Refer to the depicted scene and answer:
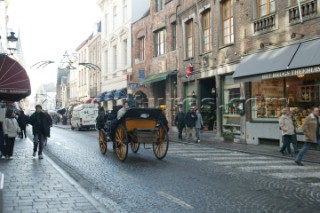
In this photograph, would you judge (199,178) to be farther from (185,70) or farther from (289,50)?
(185,70)

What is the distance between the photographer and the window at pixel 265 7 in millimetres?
16125

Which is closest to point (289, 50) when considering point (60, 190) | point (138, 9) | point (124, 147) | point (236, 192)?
point (124, 147)

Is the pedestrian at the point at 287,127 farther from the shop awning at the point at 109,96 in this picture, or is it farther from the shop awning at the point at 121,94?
the shop awning at the point at 109,96

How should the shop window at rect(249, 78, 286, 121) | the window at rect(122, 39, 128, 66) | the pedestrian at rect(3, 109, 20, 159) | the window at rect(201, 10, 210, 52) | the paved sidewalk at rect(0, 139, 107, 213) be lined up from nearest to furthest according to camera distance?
the paved sidewalk at rect(0, 139, 107, 213) < the pedestrian at rect(3, 109, 20, 159) < the shop window at rect(249, 78, 286, 121) < the window at rect(201, 10, 210, 52) < the window at rect(122, 39, 128, 66)

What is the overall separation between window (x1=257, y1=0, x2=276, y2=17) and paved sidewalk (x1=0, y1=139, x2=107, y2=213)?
10.6 m

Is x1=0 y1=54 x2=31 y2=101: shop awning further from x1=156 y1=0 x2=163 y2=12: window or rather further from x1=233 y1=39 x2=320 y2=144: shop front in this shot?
x1=156 y1=0 x2=163 y2=12: window

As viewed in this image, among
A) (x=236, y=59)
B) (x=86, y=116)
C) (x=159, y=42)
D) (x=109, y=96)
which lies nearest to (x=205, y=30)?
(x=236, y=59)

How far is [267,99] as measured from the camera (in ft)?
54.2

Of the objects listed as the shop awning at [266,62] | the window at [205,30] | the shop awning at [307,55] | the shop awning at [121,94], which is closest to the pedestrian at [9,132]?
the shop awning at [266,62]

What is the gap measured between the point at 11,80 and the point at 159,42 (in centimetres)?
2023

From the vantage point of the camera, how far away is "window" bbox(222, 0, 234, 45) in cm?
1908

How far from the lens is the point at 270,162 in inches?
451

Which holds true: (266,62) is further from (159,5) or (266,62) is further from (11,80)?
(159,5)

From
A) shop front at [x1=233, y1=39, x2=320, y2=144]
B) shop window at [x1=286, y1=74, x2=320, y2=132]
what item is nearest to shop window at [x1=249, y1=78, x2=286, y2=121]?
shop front at [x1=233, y1=39, x2=320, y2=144]
